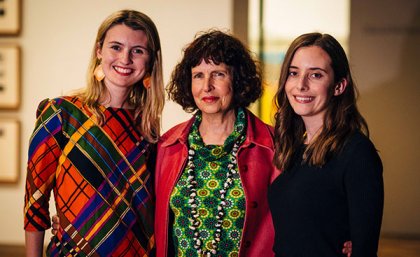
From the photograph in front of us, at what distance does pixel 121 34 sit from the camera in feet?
7.87

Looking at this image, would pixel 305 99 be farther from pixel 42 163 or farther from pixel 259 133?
pixel 42 163

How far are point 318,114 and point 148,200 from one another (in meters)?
0.82

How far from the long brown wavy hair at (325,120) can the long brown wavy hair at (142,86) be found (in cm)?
56

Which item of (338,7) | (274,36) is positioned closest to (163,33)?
(274,36)

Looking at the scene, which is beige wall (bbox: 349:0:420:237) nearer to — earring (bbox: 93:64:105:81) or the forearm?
earring (bbox: 93:64:105:81)

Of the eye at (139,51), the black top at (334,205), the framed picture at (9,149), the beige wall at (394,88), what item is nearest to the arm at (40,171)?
the eye at (139,51)

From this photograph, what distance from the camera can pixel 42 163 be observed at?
2223mm

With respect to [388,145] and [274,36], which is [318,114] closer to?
[274,36]

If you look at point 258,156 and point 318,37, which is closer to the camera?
point 318,37

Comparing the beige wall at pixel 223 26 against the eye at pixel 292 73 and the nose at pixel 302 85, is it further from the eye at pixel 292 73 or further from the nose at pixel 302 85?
the nose at pixel 302 85

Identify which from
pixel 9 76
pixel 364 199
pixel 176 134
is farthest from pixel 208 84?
pixel 9 76

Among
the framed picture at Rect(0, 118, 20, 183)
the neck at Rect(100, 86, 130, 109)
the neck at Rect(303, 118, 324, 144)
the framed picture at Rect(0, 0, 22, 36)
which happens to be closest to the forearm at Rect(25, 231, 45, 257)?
the neck at Rect(100, 86, 130, 109)

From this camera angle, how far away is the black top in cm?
179

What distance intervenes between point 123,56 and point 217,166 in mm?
619
